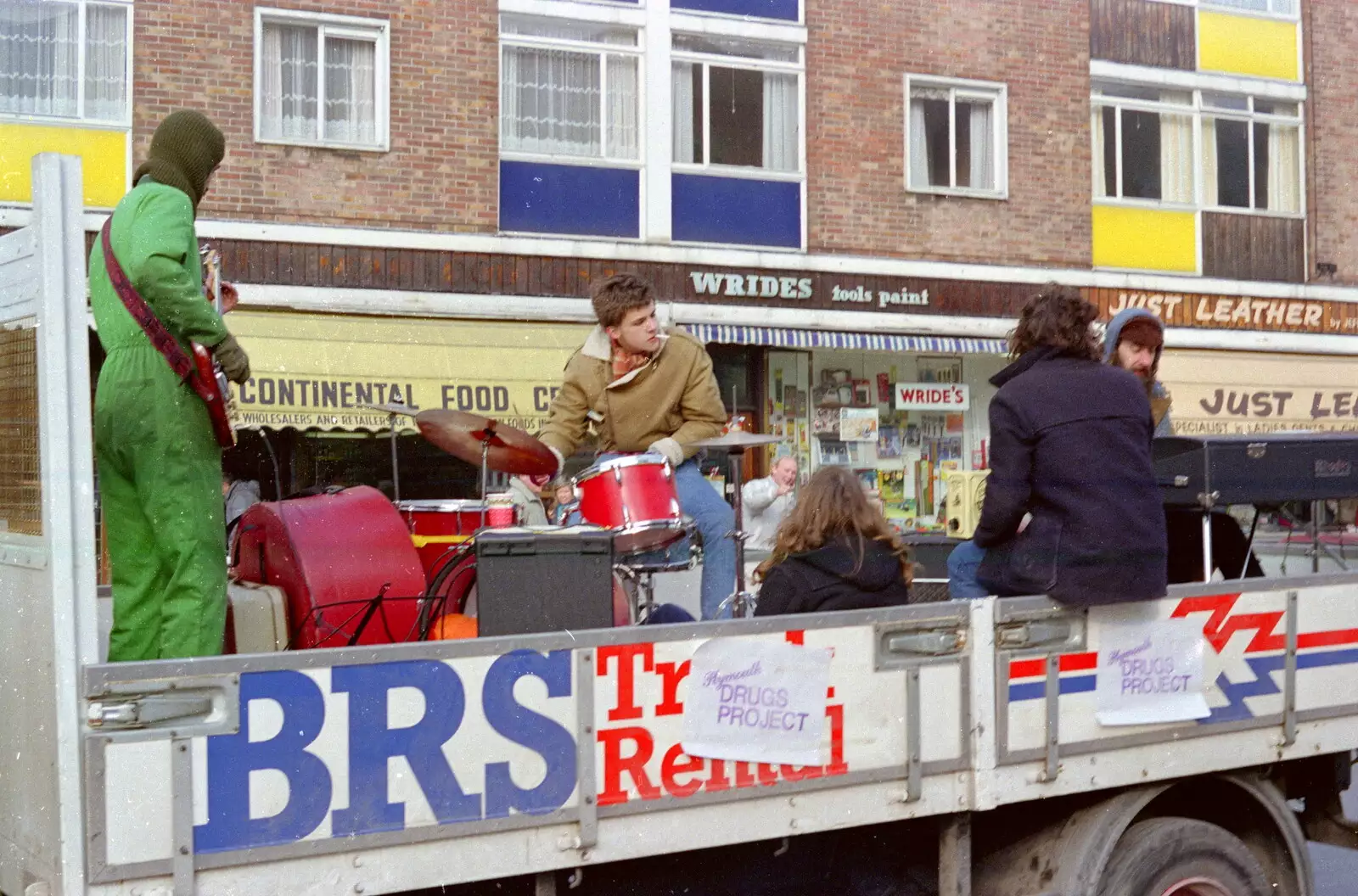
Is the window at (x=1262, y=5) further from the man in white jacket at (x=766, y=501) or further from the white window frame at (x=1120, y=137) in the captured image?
the man in white jacket at (x=766, y=501)

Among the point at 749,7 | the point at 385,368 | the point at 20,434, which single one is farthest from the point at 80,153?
the point at 20,434

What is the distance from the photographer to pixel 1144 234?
66.6 feet

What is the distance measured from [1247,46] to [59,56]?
15.2m

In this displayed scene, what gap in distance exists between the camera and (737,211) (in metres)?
17.7

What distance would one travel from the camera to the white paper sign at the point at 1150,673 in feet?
13.6

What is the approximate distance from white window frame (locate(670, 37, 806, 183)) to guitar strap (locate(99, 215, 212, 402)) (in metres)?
13.7

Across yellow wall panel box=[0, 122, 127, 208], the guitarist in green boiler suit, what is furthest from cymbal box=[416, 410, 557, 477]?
yellow wall panel box=[0, 122, 127, 208]

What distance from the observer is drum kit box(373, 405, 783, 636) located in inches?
210

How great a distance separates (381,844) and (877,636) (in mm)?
1323

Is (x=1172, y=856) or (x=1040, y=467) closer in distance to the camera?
(x=1172, y=856)

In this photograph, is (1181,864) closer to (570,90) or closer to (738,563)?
(738,563)

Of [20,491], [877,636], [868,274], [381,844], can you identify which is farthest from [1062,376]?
[868,274]

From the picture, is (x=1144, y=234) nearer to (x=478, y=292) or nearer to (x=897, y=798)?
(x=478, y=292)

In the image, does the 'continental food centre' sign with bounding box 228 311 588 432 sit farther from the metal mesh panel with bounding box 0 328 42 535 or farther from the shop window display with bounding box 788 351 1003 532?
the metal mesh panel with bounding box 0 328 42 535
